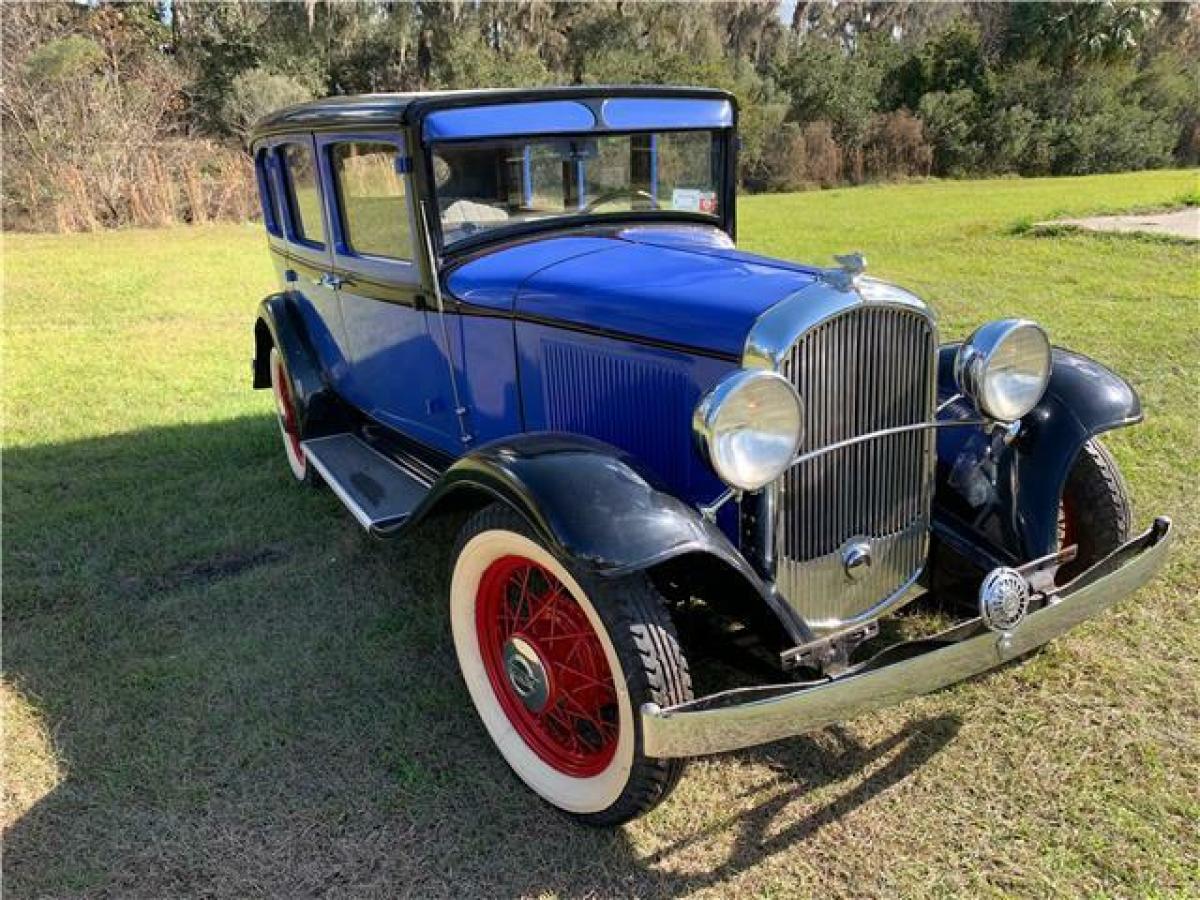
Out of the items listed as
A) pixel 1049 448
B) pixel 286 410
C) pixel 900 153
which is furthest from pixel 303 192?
pixel 900 153

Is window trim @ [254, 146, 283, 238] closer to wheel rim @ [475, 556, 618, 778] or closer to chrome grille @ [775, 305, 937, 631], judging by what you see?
wheel rim @ [475, 556, 618, 778]

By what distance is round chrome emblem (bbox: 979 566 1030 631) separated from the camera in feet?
7.01

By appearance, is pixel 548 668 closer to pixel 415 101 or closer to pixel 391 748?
pixel 391 748

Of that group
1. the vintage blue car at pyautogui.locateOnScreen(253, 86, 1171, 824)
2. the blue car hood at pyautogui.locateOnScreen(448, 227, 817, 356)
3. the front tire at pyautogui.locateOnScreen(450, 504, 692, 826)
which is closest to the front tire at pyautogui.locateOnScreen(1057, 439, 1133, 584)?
the vintage blue car at pyautogui.locateOnScreen(253, 86, 1171, 824)

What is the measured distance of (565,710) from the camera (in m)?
2.44

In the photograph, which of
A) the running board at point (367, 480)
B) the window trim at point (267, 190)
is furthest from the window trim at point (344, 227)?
the window trim at point (267, 190)

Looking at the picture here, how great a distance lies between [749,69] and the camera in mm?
29906

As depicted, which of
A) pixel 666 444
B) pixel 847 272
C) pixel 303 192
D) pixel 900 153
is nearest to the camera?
pixel 847 272

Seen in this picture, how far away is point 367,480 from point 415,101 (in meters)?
1.53

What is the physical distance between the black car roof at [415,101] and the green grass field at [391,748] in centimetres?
178

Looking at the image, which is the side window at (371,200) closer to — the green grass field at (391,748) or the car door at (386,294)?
the car door at (386,294)

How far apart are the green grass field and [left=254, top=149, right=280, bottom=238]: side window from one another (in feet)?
4.38

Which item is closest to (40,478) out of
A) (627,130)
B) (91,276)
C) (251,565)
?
(251,565)

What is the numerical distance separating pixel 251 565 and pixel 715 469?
2.56 meters
